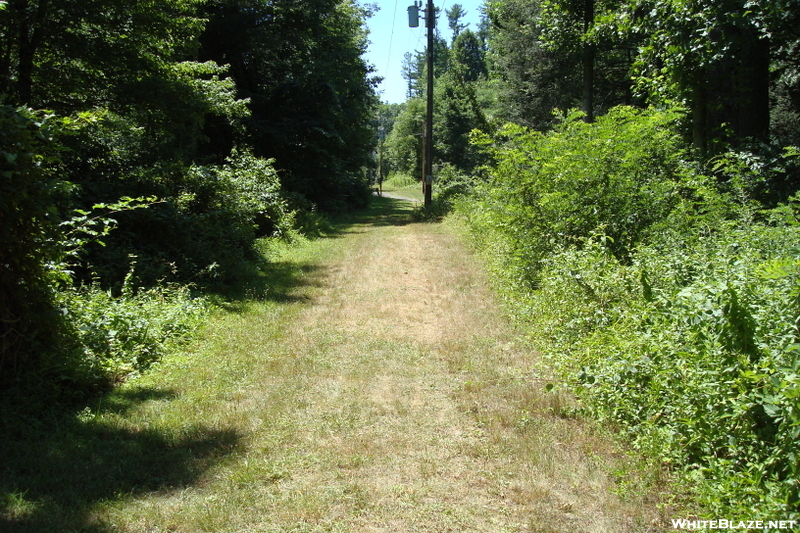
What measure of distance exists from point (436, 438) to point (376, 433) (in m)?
0.48

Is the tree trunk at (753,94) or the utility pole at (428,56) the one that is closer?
the tree trunk at (753,94)

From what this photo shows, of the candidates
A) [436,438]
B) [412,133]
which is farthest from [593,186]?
[412,133]

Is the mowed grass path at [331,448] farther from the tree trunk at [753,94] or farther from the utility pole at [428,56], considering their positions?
the utility pole at [428,56]

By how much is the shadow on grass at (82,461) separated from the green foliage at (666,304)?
122 inches

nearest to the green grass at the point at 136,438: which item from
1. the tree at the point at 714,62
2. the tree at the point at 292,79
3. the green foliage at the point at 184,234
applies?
the green foliage at the point at 184,234

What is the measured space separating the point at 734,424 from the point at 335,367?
13.1 ft

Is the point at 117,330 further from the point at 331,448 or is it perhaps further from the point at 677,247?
the point at 677,247

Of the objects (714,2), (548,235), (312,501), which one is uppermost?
(714,2)

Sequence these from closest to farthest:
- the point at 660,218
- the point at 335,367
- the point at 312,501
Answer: the point at 312,501, the point at 335,367, the point at 660,218

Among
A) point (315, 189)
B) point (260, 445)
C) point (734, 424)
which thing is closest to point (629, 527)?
point (734, 424)

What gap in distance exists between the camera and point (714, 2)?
994cm

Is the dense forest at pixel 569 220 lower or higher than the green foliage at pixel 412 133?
lower

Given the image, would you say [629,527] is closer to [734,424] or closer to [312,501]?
[734,424]

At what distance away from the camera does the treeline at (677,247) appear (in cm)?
358
